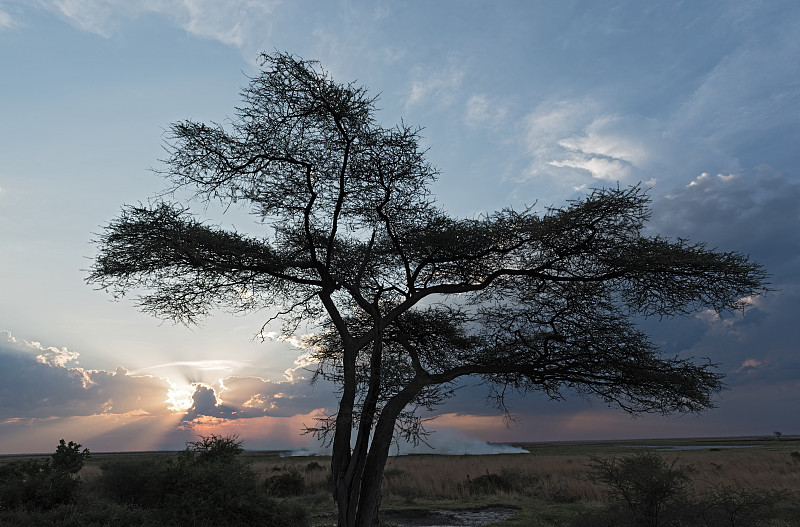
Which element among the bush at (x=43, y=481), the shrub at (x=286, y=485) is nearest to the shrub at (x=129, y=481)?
the bush at (x=43, y=481)

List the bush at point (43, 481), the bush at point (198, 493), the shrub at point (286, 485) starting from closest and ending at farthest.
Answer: the bush at point (198, 493) < the bush at point (43, 481) < the shrub at point (286, 485)

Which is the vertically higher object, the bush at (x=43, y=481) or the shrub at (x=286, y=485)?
the bush at (x=43, y=481)

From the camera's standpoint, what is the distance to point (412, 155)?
9.67m

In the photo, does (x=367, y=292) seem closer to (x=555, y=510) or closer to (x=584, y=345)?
(x=584, y=345)

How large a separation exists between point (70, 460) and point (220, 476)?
519cm

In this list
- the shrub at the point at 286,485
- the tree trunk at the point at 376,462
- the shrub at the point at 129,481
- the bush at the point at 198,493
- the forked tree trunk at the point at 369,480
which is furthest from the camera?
the shrub at the point at 286,485

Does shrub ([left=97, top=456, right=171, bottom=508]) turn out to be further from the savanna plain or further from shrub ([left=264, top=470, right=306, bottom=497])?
shrub ([left=264, top=470, right=306, bottom=497])

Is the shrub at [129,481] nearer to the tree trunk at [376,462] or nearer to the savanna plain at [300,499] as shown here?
the savanna plain at [300,499]

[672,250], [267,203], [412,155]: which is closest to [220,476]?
[267,203]

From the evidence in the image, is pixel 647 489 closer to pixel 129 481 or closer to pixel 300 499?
pixel 129 481

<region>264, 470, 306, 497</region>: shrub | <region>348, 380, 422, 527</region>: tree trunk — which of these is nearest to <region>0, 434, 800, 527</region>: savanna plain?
<region>264, 470, 306, 497</region>: shrub

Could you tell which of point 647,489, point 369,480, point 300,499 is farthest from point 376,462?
point 300,499

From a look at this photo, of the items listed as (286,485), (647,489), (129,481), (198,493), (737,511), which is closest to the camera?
(737,511)

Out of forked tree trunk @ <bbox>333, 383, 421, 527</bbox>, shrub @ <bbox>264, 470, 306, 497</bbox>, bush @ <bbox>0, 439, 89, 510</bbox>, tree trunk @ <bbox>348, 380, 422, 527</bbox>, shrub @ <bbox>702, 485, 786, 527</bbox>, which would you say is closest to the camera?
shrub @ <bbox>702, 485, 786, 527</bbox>
